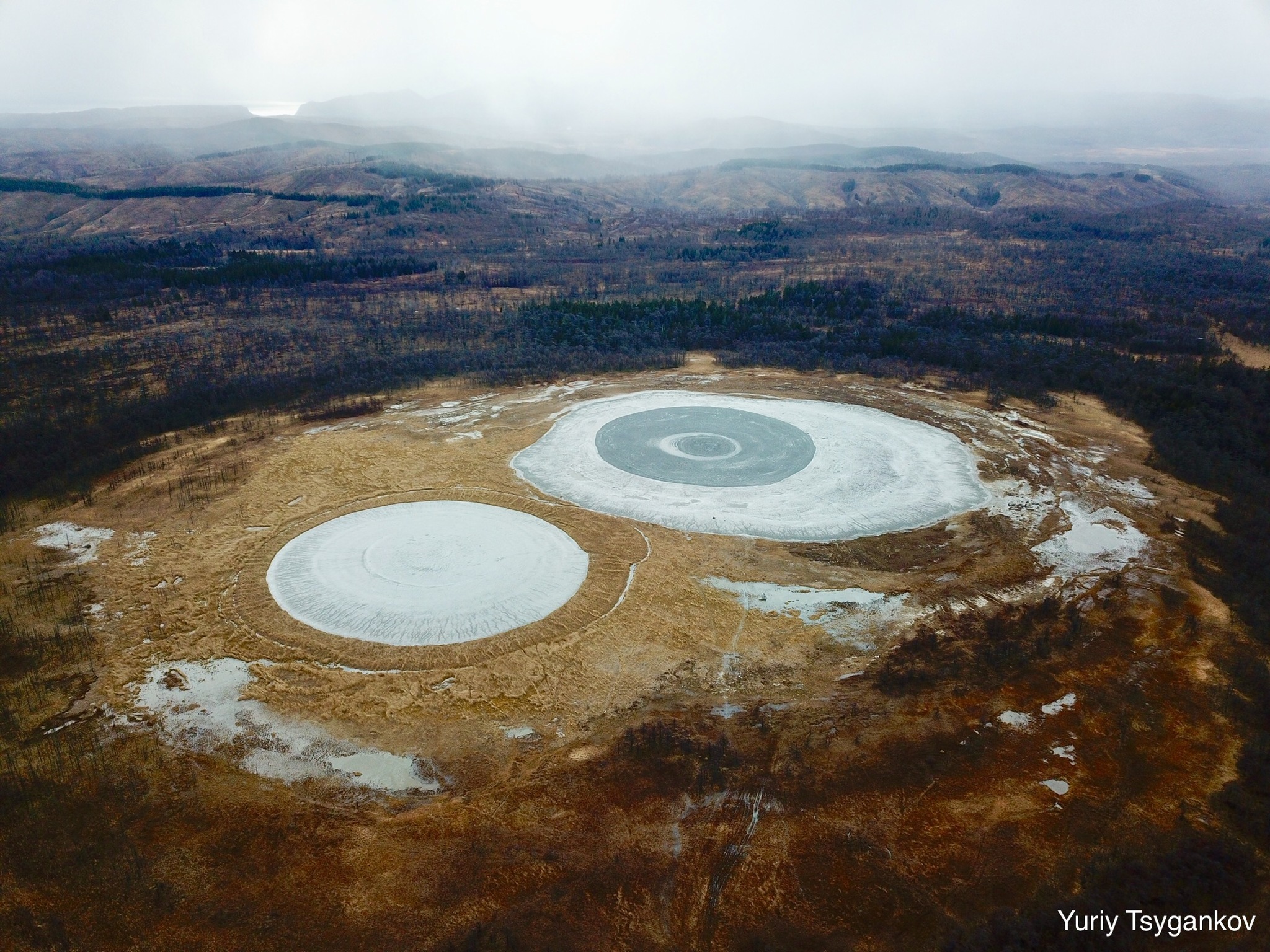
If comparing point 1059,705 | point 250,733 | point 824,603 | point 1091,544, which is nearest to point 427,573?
point 250,733

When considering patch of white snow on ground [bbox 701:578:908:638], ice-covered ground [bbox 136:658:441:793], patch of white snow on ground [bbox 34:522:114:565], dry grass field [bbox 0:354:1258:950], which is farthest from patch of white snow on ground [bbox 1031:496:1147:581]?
patch of white snow on ground [bbox 34:522:114:565]

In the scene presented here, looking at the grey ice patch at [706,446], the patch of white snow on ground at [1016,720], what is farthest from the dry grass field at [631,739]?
the grey ice patch at [706,446]

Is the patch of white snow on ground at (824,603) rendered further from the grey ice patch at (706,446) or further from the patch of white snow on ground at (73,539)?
the patch of white snow on ground at (73,539)

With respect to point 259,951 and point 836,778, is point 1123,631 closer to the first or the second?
point 836,778

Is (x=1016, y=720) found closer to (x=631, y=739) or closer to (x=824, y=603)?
(x=824, y=603)

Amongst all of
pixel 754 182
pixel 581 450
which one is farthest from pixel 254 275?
pixel 754 182

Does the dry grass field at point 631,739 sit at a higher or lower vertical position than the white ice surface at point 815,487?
lower

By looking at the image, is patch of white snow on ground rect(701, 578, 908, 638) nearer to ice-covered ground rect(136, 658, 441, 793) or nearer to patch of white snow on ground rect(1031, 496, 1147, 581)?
patch of white snow on ground rect(1031, 496, 1147, 581)
